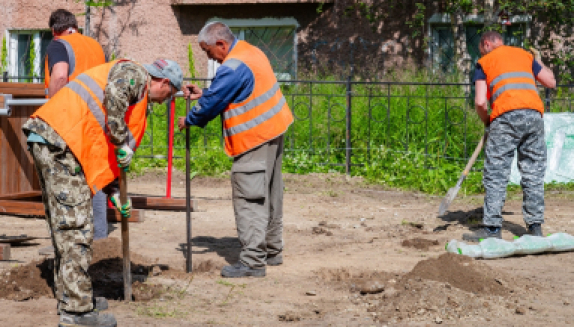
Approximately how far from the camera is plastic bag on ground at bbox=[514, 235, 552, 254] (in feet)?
18.5

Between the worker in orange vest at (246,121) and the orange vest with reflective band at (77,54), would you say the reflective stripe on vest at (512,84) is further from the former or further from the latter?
the orange vest with reflective band at (77,54)

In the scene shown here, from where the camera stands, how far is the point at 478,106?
5.99 m

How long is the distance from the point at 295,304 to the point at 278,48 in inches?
377

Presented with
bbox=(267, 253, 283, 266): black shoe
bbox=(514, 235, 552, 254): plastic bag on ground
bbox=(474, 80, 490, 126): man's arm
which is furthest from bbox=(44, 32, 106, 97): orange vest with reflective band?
bbox=(514, 235, 552, 254): plastic bag on ground

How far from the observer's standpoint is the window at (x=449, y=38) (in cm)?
1255

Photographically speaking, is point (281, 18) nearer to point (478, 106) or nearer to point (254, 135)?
point (478, 106)

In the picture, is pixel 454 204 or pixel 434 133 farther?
pixel 434 133

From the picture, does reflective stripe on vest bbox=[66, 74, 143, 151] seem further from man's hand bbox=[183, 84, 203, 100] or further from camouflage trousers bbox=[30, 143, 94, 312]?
man's hand bbox=[183, 84, 203, 100]

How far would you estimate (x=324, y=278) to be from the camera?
198 inches

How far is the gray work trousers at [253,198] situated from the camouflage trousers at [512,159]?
2021 millimetres

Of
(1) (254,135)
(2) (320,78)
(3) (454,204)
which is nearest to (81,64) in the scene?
(1) (254,135)

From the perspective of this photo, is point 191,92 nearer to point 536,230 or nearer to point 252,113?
point 252,113

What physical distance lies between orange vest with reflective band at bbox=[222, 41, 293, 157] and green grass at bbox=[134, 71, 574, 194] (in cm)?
442

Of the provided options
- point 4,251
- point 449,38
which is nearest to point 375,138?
point 449,38
